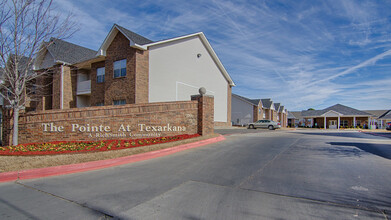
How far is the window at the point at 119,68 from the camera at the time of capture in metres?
17.0

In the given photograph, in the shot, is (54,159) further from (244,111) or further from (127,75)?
(244,111)

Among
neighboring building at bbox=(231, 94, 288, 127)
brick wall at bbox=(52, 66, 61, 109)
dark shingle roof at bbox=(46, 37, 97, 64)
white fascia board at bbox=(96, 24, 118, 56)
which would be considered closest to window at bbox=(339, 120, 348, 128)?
neighboring building at bbox=(231, 94, 288, 127)

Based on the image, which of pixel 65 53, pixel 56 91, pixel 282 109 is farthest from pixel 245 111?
pixel 56 91

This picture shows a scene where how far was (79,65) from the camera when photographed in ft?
66.2

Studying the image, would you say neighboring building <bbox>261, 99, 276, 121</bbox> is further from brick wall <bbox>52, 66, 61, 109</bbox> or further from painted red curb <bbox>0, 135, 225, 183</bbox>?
painted red curb <bbox>0, 135, 225, 183</bbox>

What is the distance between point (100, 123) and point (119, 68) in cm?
801

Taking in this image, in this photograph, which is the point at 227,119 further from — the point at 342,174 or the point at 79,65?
the point at 342,174

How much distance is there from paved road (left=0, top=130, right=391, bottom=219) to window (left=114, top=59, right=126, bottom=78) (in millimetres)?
12023

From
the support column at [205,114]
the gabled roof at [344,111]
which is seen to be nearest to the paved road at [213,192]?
the support column at [205,114]

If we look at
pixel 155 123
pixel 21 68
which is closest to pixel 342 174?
pixel 155 123

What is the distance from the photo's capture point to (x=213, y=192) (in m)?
4.33

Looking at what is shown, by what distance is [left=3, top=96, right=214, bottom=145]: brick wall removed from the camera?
33.9 feet

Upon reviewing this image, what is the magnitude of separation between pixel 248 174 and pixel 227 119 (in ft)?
73.8

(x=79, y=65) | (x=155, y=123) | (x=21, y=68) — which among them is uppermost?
(x=79, y=65)
